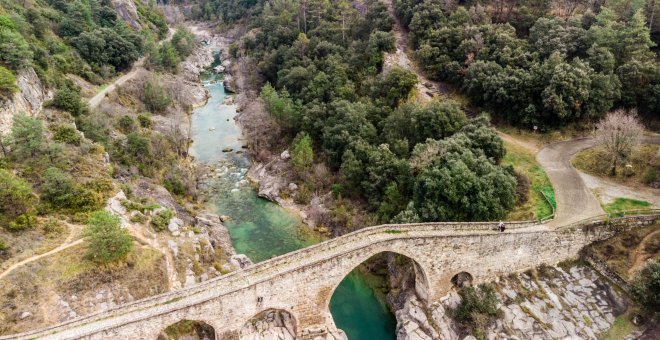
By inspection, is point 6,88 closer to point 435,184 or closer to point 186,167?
point 186,167

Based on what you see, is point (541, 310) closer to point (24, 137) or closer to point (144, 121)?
point (24, 137)

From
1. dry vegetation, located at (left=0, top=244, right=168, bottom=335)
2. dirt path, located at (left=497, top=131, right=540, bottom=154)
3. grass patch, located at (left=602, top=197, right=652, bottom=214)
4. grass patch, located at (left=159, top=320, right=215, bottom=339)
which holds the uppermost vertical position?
grass patch, located at (left=602, top=197, right=652, bottom=214)

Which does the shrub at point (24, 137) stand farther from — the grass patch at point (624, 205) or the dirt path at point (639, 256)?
the dirt path at point (639, 256)

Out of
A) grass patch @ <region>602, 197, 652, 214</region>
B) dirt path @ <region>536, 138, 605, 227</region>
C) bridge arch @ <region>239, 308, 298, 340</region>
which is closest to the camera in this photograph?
bridge arch @ <region>239, 308, 298, 340</region>

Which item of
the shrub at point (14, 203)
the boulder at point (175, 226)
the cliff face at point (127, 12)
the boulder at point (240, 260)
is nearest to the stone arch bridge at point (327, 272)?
the boulder at point (240, 260)

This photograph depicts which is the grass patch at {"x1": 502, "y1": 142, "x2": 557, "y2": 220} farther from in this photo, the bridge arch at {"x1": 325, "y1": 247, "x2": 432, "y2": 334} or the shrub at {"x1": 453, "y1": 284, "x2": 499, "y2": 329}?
the bridge arch at {"x1": 325, "y1": 247, "x2": 432, "y2": 334}

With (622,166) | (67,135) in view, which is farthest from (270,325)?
(622,166)

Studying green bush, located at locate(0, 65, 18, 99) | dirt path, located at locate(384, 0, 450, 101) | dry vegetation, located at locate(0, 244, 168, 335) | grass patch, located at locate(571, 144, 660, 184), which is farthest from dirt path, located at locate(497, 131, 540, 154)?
green bush, located at locate(0, 65, 18, 99)
